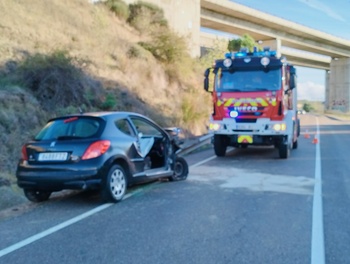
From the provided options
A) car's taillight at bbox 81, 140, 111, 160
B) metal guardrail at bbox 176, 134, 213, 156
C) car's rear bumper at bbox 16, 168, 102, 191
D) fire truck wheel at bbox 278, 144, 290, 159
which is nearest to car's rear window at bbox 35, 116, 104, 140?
car's taillight at bbox 81, 140, 111, 160

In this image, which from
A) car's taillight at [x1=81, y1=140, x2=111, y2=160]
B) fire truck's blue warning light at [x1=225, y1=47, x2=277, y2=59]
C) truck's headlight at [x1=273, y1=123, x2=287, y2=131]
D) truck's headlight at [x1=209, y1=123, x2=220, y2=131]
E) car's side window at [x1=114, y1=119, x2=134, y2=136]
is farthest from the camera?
truck's headlight at [x1=209, y1=123, x2=220, y2=131]

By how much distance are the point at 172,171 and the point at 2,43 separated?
1049 centimetres

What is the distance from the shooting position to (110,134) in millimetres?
7246

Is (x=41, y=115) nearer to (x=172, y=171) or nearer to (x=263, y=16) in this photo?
(x=172, y=171)

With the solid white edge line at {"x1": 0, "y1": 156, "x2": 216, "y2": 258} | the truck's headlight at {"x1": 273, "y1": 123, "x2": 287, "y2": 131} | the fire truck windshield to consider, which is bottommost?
the solid white edge line at {"x1": 0, "y1": 156, "x2": 216, "y2": 258}

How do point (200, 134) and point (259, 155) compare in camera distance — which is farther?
point (200, 134)

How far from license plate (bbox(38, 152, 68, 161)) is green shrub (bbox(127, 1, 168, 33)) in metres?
23.2

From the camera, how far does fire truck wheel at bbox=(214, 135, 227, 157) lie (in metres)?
13.7

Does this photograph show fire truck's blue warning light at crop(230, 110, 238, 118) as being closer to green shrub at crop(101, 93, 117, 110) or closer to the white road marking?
green shrub at crop(101, 93, 117, 110)

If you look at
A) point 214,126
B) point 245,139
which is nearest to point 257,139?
point 245,139

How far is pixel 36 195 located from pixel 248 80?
7.69m

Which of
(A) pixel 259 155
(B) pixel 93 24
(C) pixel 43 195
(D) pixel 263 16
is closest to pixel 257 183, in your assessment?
(C) pixel 43 195

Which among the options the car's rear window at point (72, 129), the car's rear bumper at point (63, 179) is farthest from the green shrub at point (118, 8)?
the car's rear bumper at point (63, 179)

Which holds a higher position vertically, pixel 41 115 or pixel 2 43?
pixel 2 43
